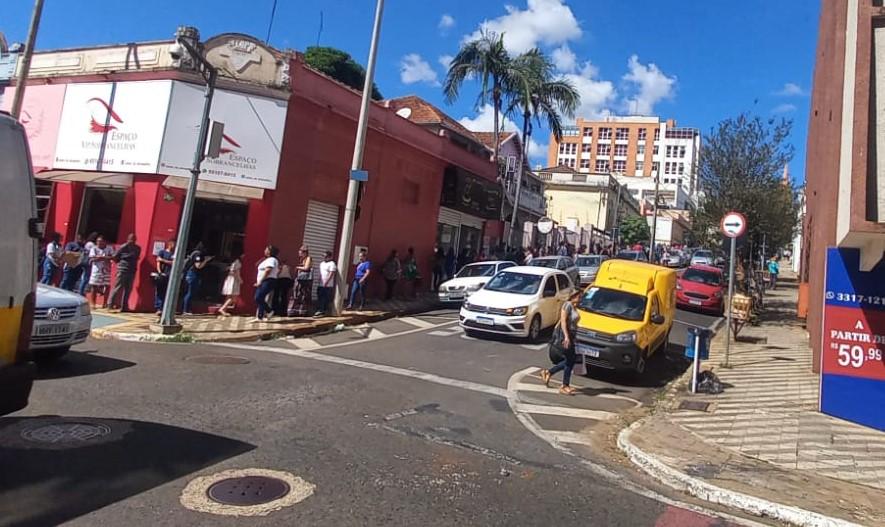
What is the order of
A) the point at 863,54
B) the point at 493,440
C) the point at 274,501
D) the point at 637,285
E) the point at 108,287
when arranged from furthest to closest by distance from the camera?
the point at 108,287, the point at 637,285, the point at 863,54, the point at 493,440, the point at 274,501

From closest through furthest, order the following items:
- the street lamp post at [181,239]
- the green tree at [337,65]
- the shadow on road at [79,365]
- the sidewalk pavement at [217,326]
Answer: the shadow on road at [79,365] < the sidewalk pavement at [217,326] < the street lamp post at [181,239] < the green tree at [337,65]

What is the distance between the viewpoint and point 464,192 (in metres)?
24.8

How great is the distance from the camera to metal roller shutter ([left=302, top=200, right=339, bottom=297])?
16.9 meters

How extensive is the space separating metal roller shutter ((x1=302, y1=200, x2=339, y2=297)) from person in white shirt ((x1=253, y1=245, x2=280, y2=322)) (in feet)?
8.93

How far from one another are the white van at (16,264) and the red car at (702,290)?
2224 centimetres

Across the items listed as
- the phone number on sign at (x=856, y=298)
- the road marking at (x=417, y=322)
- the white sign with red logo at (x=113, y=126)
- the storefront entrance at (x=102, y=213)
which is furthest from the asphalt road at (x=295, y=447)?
the storefront entrance at (x=102, y=213)

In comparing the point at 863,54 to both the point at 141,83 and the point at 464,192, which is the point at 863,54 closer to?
the point at 141,83

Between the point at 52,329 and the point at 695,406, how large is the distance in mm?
8930

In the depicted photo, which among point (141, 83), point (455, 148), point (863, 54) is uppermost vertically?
point (455, 148)

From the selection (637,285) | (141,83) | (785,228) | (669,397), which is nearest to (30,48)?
(141,83)

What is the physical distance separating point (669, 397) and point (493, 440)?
466 cm

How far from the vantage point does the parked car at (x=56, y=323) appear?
25.4 ft

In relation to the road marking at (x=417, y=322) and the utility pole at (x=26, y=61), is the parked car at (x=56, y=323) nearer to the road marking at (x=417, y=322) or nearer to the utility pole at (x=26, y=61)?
the road marking at (x=417, y=322)

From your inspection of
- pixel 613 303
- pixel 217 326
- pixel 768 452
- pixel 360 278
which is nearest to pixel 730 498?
pixel 768 452
